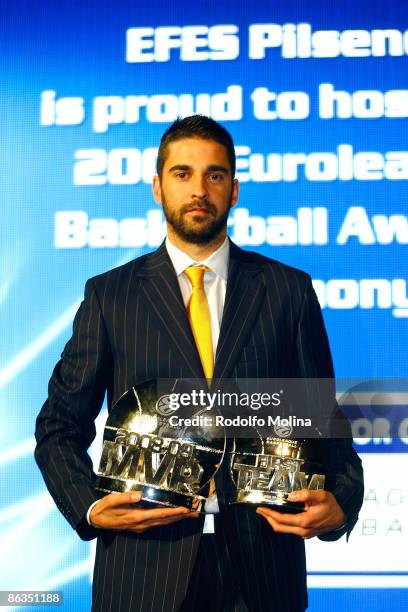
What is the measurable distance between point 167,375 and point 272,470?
0.29m

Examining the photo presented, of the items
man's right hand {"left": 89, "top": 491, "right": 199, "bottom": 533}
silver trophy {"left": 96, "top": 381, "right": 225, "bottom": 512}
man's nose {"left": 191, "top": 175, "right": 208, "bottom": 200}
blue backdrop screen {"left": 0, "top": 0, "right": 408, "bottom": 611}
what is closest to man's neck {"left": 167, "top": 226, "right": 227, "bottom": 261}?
man's nose {"left": 191, "top": 175, "right": 208, "bottom": 200}

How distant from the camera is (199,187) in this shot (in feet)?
6.41

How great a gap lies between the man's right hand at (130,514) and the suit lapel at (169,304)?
288 millimetres

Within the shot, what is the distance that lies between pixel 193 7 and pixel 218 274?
52.6 inches

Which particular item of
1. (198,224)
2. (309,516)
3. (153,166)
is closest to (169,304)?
(198,224)

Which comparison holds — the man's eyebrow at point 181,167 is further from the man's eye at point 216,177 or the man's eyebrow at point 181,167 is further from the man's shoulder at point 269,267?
the man's shoulder at point 269,267

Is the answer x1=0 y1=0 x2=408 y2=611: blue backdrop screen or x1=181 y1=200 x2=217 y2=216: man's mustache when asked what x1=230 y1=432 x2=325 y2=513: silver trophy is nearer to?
x1=181 y1=200 x2=217 y2=216: man's mustache

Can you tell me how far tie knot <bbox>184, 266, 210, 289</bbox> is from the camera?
1991 millimetres

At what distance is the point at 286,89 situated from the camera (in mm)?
2941

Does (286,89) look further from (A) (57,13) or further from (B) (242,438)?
(B) (242,438)

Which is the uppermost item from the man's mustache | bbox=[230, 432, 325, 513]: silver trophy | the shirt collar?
the man's mustache

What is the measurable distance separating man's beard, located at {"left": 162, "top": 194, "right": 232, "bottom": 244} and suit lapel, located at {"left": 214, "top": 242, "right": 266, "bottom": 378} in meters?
0.09

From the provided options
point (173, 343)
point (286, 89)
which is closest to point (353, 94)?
point (286, 89)

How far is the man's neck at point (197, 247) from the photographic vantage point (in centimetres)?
202
